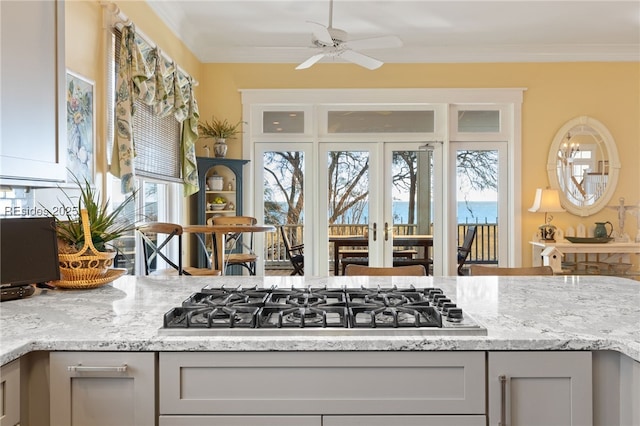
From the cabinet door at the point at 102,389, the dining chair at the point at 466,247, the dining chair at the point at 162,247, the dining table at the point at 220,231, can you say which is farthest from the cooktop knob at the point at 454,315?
the dining chair at the point at 466,247

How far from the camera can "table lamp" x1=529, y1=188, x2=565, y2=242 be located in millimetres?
4953

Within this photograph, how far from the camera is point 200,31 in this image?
4.71m

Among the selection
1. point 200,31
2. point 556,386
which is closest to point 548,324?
point 556,386

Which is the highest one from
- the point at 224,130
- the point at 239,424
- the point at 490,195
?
the point at 224,130

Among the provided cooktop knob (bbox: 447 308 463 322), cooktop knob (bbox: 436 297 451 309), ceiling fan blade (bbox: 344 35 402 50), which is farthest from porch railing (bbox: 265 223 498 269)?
cooktop knob (bbox: 447 308 463 322)

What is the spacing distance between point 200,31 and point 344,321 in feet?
13.8

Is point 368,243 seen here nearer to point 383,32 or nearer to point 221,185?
point 221,185

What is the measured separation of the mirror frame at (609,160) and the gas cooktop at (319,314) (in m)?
4.17

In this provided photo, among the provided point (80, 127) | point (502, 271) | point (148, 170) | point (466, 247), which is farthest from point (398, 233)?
point (80, 127)

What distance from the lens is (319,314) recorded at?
1.37m

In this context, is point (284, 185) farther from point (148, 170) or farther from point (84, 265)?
point (84, 265)

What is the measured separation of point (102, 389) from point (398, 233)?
448 centimetres

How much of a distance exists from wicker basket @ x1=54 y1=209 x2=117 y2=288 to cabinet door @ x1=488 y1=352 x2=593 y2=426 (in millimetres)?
1485

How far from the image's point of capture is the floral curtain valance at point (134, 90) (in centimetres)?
306
